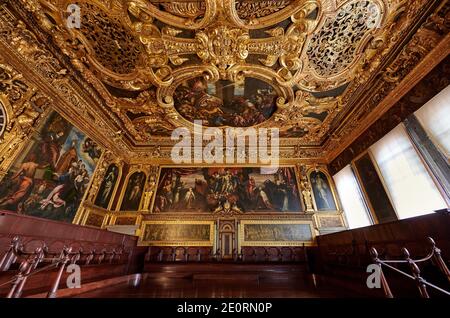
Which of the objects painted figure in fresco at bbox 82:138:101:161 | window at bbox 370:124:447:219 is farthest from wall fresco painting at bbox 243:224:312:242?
painted figure in fresco at bbox 82:138:101:161

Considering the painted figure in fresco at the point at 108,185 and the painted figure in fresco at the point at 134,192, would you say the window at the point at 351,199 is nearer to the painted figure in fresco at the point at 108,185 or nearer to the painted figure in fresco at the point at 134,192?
the painted figure in fresco at the point at 134,192

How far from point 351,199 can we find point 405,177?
2.30 m

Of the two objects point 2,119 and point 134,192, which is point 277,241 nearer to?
point 134,192

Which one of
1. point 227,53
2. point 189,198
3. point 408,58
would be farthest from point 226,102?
point 408,58

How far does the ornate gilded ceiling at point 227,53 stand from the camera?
362 cm

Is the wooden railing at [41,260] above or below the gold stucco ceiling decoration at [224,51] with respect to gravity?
below

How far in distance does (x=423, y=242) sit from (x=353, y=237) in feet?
5.77

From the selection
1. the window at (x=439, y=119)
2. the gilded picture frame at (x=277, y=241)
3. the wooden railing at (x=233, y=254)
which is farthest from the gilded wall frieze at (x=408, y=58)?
the wooden railing at (x=233, y=254)

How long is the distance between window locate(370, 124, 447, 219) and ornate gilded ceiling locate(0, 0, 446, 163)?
4.91ft

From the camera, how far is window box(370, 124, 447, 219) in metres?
3.94

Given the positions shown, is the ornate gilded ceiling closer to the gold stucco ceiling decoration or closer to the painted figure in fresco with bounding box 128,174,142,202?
the gold stucco ceiling decoration

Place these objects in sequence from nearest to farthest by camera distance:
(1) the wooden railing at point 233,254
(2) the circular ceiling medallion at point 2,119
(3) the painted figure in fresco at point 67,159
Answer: (2) the circular ceiling medallion at point 2,119, (3) the painted figure in fresco at point 67,159, (1) the wooden railing at point 233,254

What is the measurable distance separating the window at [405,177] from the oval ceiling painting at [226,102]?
3.63 meters
